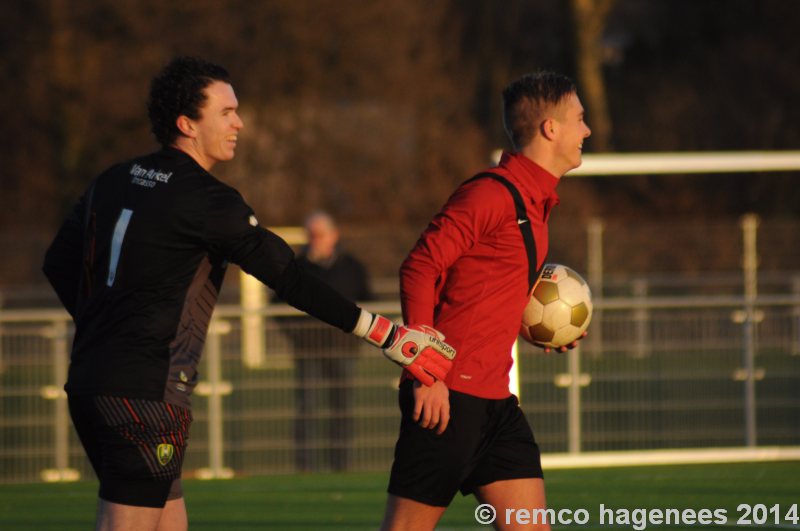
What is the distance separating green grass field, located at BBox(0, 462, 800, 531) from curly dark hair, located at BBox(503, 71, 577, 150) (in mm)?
3740

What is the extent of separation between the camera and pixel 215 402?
461 inches

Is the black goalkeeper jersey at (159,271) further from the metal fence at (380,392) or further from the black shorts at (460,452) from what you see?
the metal fence at (380,392)

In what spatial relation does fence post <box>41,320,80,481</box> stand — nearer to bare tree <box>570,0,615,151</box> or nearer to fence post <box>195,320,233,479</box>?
fence post <box>195,320,233,479</box>

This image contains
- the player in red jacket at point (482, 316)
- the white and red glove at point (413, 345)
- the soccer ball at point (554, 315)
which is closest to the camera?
the white and red glove at point (413, 345)

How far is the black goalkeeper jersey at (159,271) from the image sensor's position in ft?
16.2

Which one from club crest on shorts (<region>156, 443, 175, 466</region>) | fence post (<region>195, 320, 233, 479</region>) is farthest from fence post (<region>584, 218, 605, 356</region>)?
club crest on shorts (<region>156, 443, 175, 466</region>)

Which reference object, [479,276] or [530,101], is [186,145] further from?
[530,101]

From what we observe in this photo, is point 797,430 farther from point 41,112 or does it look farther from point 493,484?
point 41,112

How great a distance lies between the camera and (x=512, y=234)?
5383 mm

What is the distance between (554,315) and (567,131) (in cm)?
84

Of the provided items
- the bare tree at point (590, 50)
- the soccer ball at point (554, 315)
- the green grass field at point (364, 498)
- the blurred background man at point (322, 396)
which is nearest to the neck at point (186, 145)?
the soccer ball at point (554, 315)

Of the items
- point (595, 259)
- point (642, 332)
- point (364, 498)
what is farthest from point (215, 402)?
point (595, 259)

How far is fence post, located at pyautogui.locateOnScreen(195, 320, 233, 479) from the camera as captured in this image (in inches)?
462

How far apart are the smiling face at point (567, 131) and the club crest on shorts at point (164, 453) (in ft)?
5.64
